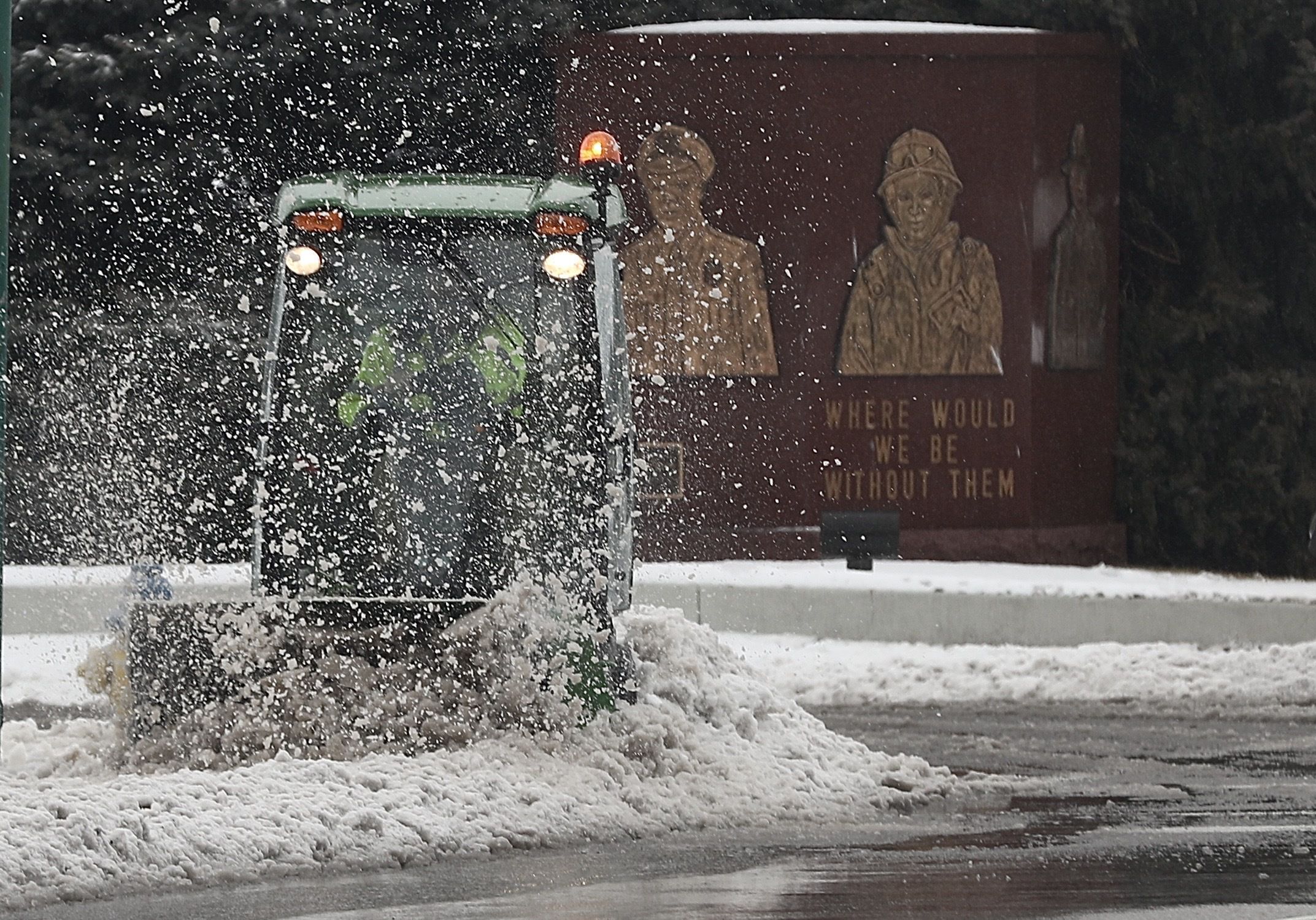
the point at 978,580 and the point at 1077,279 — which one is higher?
the point at 1077,279

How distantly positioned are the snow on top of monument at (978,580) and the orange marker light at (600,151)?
7129mm

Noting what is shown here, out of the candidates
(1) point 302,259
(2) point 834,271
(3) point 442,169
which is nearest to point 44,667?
(1) point 302,259

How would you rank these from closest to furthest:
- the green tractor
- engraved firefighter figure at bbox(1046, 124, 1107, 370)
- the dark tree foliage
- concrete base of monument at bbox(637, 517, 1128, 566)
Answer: the green tractor, concrete base of monument at bbox(637, 517, 1128, 566), engraved firefighter figure at bbox(1046, 124, 1107, 370), the dark tree foliage

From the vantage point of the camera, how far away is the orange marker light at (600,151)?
11.6 m

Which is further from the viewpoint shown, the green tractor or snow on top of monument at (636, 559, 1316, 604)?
snow on top of monument at (636, 559, 1316, 604)

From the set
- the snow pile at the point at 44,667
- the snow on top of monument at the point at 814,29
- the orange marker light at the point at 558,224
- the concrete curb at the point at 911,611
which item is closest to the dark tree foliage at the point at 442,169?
the snow on top of monument at the point at 814,29

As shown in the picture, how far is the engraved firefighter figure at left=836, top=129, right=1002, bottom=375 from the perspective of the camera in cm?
2167

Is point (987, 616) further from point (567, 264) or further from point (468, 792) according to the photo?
point (468, 792)

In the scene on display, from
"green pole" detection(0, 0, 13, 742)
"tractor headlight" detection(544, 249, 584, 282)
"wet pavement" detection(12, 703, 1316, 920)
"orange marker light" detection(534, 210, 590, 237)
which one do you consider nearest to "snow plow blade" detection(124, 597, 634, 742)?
"green pole" detection(0, 0, 13, 742)

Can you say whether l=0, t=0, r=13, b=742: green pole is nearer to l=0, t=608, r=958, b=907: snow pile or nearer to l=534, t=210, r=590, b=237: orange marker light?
l=0, t=608, r=958, b=907: snow pile

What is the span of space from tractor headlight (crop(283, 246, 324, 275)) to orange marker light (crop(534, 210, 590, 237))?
3.24ft

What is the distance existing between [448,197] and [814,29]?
34.6ft

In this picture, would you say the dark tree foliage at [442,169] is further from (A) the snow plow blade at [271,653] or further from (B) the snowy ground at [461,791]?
(A) the snow plow blade at [271,653]

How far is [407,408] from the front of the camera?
11664 mm
